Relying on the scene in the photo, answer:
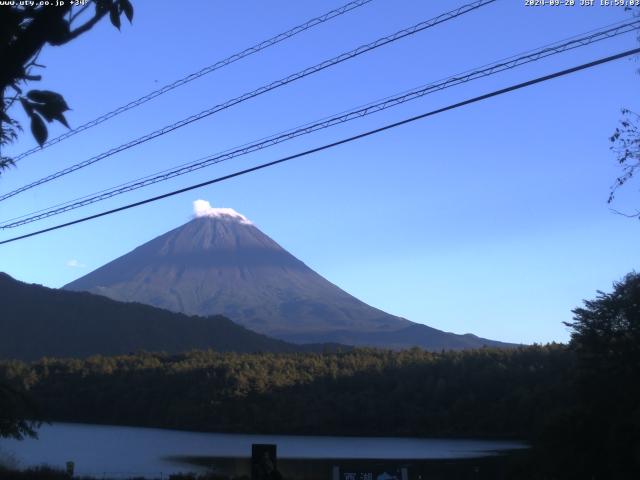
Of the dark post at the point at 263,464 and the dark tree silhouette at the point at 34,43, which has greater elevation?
the dark tree silhouette at the point at 34,43

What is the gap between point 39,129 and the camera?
16.1 feet

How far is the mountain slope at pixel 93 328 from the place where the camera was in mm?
110125

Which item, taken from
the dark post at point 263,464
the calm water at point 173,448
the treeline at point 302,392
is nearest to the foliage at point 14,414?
the dark post at point 263,464

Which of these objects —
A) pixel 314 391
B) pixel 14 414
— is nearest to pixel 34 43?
pixel 14 414

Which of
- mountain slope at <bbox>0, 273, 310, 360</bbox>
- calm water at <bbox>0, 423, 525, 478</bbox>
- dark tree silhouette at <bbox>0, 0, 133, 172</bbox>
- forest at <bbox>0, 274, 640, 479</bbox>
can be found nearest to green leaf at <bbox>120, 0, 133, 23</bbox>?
dark tree silhouette at <bbox>0, 0, 133, 172</bbox>

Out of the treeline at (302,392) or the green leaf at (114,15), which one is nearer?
the green leaf at (114,15)

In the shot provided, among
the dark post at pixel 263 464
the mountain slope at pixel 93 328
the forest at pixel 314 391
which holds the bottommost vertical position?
the dark post at pixel 263 464

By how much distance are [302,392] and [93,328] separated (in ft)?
154

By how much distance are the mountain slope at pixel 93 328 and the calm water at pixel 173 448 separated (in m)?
42.8

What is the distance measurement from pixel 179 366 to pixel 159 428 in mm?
7073

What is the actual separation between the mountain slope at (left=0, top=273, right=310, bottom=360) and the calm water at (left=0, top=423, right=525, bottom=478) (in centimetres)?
4282

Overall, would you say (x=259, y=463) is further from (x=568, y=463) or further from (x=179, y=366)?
(x=179, y=366)

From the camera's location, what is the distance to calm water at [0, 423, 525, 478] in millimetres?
43031

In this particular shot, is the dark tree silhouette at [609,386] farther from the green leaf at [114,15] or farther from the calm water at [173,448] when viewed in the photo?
the green leaf at [114,15]
